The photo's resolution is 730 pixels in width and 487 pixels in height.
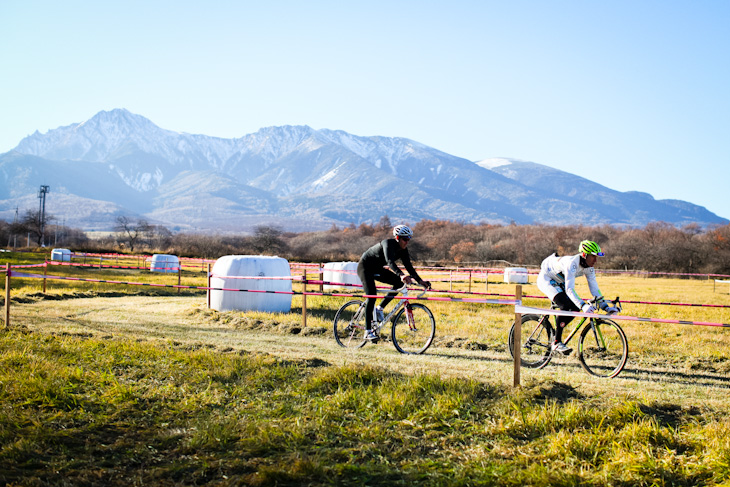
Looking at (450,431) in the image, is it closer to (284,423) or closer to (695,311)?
(284,423)

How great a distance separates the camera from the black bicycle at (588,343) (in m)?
9.10

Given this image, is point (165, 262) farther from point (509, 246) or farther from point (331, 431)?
point (509, 246)

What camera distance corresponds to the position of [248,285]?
17.3 metres

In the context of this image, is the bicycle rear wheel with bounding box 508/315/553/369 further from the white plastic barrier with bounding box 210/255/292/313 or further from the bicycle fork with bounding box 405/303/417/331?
the white plastic barrier with bounding box 210/255/292/313

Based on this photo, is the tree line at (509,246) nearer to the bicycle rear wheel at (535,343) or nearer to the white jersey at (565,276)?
the bicycle rear wheel at (535,343)

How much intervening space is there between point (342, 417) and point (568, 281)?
4.15 meters

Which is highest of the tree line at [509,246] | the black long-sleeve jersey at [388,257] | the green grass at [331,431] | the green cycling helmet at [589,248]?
the tree line at [509,246]

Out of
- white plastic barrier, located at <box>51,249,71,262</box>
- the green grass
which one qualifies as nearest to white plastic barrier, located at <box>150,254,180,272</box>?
white plastic barrier, located at <box>51,249,71,262</box>

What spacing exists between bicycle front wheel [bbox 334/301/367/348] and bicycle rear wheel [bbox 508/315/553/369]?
2.75 meters

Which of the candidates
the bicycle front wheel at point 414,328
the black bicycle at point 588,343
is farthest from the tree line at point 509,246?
the black bicycle at point 588,343

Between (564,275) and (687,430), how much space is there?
11.1ft

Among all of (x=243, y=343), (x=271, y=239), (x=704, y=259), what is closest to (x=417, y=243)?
(x=271, y=239)

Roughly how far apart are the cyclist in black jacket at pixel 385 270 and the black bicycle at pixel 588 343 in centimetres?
183

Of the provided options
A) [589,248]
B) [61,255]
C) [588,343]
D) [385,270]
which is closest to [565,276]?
[589,248]
